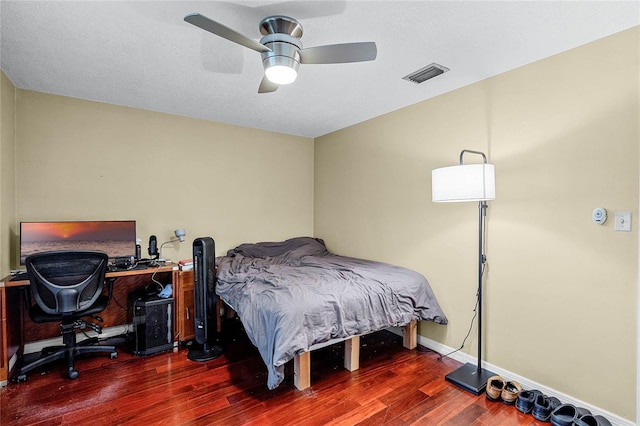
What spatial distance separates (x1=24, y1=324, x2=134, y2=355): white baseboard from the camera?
2.88 m

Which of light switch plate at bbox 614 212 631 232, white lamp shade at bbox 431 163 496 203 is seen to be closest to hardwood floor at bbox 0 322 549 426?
light switch plate at bbox 614 212 631 232

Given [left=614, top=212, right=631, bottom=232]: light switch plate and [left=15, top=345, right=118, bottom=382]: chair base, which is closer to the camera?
[left=614, top=212, right=631, bottom=232]: light switch plate

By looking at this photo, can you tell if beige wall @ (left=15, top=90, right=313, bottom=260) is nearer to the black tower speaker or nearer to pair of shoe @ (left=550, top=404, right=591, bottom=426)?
the black tower speaker

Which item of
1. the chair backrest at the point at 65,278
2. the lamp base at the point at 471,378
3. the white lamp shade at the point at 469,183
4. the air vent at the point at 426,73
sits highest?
the air vent at the point at 426,73

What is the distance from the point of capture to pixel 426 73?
8.28 ft

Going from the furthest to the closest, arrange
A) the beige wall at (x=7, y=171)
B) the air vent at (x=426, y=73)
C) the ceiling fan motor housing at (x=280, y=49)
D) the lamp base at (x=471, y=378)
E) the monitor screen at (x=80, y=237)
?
1. the monitor screen at (x=80, y=237)
2. the beige wall at (x=7, y=171)
3. the air vent at (x=426, y=73)
4. the lamp base at (x=471, y=378)
5. the ceiling fan motor housing at (x=280, y=49)

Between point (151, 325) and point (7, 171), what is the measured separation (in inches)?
70.0

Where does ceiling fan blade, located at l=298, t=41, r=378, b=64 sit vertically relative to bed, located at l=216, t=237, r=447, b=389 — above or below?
above

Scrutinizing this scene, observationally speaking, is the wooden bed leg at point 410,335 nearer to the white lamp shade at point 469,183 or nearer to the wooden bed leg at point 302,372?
the wooden bed leg at point 302,372

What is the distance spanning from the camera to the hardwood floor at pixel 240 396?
6.53 feet

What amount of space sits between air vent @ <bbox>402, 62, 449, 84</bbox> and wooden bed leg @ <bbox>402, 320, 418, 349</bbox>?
2.19 metres

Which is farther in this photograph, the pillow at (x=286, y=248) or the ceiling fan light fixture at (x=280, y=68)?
the pillow at (x=286, y=248)

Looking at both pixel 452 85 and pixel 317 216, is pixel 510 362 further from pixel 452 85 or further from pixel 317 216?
pixel 317 216

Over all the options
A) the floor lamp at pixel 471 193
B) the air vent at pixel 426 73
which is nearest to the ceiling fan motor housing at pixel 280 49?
the air vent at pixel 426 73
